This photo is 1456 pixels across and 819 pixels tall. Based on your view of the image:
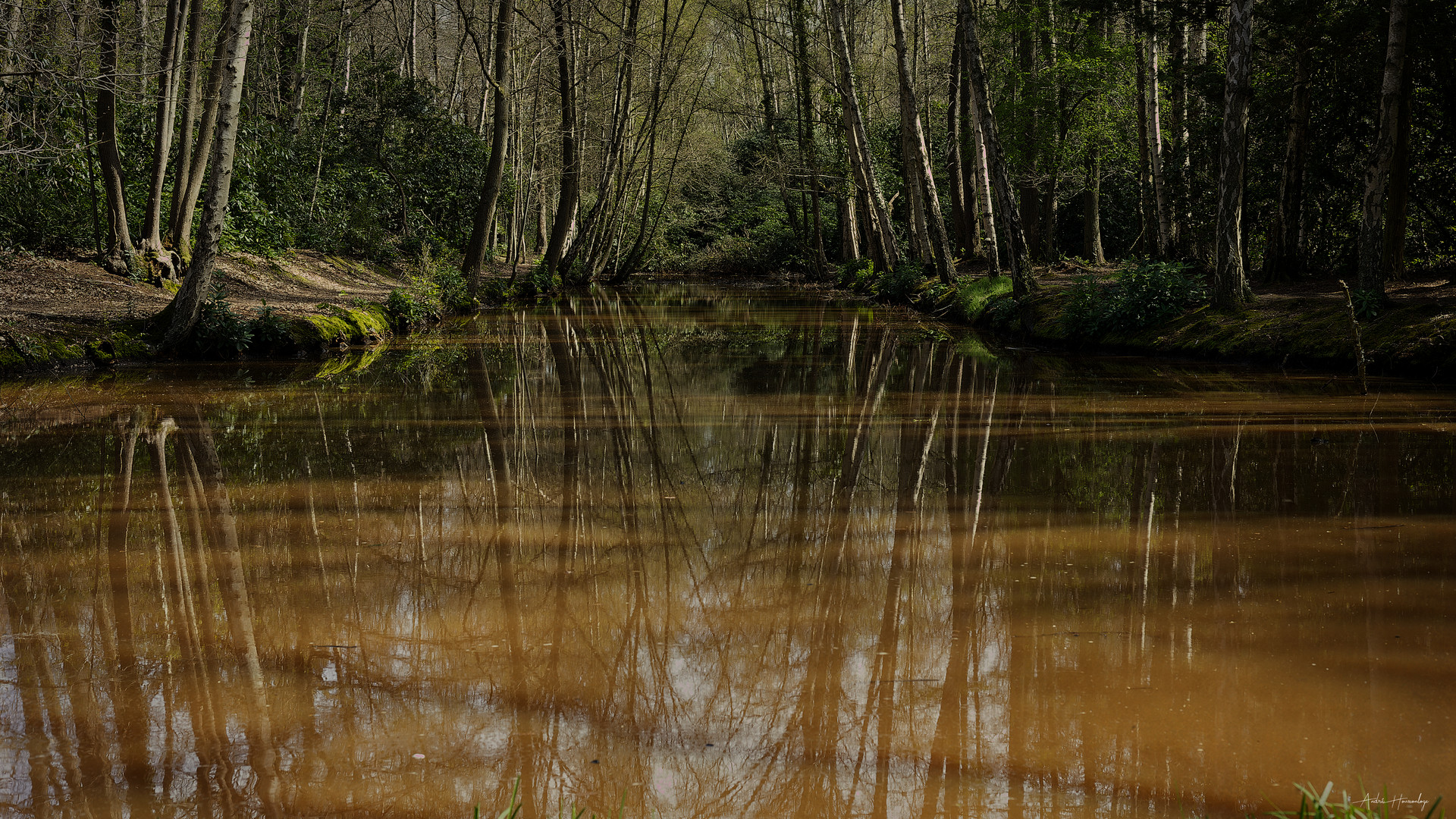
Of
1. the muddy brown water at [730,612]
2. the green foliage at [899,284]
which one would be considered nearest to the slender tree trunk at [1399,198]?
the muddy brown water at [730,612]

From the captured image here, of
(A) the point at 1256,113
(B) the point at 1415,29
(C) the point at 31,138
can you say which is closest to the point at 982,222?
(A) the point at 1256,113

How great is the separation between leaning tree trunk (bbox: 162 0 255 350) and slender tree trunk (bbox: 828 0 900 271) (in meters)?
13.0

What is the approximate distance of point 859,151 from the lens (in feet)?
76.5

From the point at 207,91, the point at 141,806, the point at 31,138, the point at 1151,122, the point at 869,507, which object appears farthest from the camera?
the point at 1151,122

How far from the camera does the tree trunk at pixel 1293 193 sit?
1430 cm

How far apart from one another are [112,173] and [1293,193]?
18.0 metres

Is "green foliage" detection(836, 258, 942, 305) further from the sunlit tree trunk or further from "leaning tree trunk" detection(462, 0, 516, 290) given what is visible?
the sunlit tree trunk

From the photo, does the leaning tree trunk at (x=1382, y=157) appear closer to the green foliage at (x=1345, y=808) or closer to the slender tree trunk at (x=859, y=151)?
the green foliage at (x=1345, y=808)

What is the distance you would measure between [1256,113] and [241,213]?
18.9 metres

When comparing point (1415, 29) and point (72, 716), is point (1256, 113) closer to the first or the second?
point (1415, 29)

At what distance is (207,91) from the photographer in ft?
54.0

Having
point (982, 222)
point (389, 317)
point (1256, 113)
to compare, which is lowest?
point (389, 317)

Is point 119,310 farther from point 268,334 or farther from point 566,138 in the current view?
point 566,138

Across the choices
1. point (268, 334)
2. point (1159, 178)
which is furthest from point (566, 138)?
point (1159, 178)
